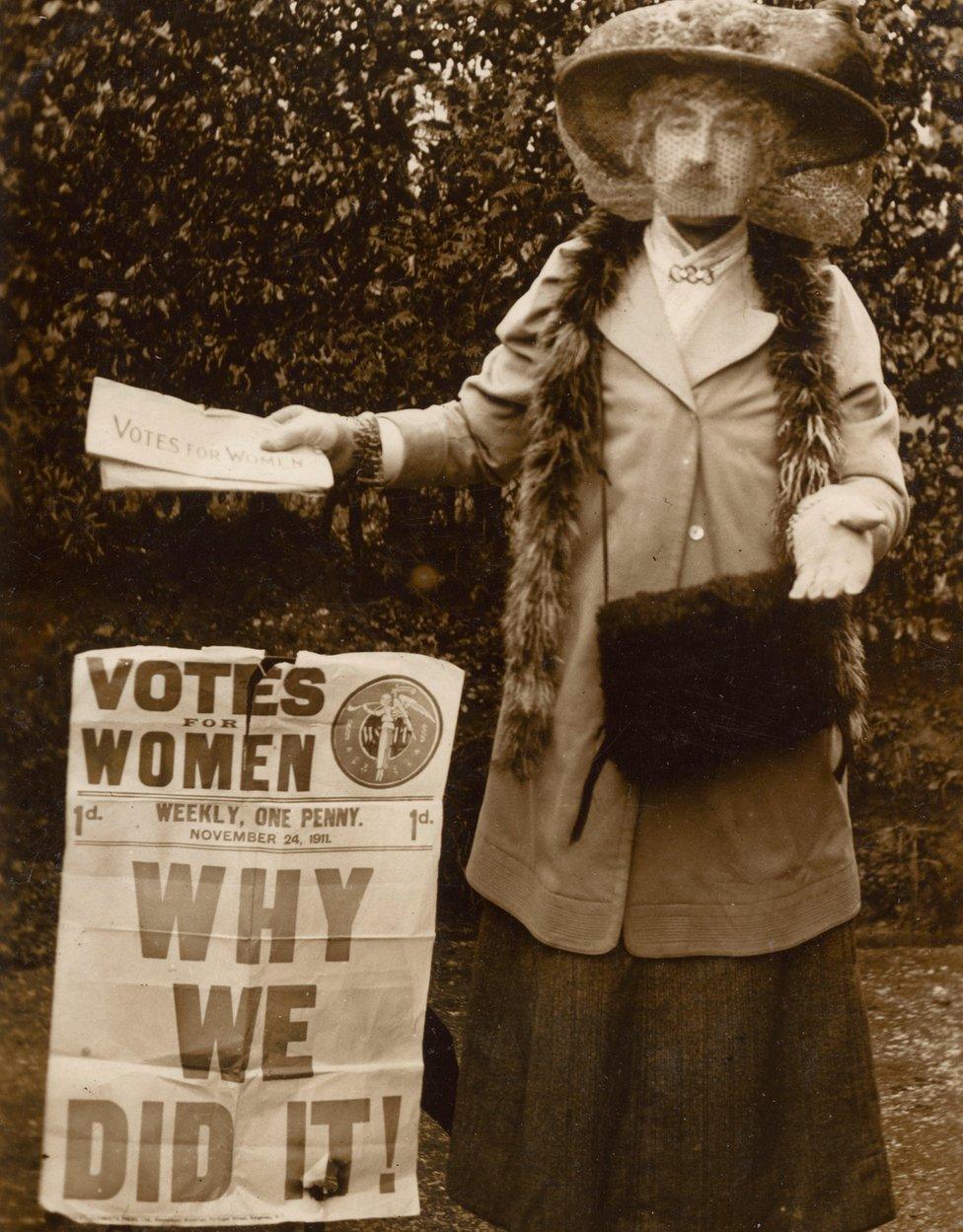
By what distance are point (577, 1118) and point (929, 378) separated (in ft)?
5.23

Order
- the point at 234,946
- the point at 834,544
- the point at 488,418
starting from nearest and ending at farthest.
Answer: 1. the point at 834,544
2. the point at 488,418
3. the point at 234,946

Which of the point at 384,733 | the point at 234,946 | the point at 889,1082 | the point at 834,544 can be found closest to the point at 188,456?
the point at 384,733

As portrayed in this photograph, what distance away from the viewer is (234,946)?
7.90 feet

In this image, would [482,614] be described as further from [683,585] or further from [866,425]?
[866,425]

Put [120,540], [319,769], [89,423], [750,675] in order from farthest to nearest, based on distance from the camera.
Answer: [120,540] → [319,769] → [89,423] → [750,675]

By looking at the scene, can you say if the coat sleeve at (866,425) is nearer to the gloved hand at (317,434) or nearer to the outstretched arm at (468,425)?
the outstretched arm at (468,425)

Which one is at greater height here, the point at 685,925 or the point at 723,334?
the point at 723,334

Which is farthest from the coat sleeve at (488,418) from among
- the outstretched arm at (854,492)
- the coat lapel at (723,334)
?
the outstretched arm at (854,492)

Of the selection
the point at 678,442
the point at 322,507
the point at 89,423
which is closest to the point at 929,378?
the point at 678,442

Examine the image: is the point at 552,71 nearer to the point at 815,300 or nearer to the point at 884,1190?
the point at 815,300

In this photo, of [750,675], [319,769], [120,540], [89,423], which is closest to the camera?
[750,675]

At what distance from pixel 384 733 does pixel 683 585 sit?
651 millimetres

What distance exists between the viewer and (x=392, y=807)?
2432 millimetres

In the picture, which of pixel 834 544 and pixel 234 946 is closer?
pixel 834 544
